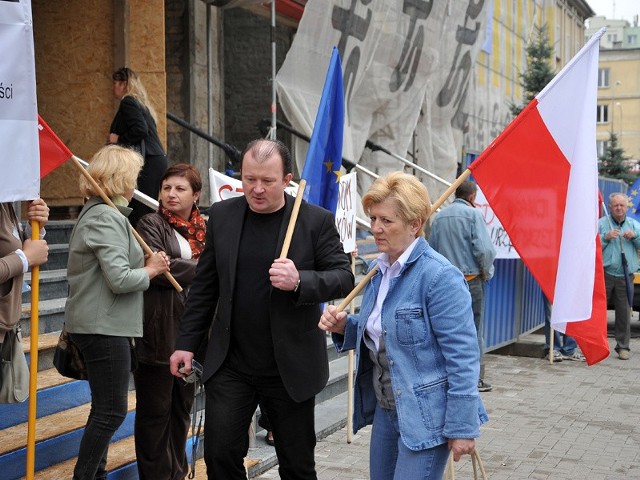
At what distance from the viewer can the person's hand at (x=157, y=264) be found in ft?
17.1

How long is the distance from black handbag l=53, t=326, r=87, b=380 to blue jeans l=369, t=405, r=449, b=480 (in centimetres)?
176

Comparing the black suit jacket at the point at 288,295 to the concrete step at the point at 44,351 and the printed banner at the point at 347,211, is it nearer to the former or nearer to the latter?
the concrete step at the point at 44,351

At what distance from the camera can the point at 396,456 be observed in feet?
13.5

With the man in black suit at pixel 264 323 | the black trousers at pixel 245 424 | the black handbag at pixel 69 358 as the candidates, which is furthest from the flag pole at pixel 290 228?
the black handbag at pixel 69 358

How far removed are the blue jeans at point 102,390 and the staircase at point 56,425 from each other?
0.60 m

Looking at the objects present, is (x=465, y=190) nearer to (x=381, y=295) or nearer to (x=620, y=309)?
(x=620, y=309)

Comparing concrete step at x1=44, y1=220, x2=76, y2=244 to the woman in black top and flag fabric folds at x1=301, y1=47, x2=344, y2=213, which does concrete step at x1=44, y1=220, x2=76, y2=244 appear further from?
flag fabric folds at x1=301, y1=47, x2=344, y2=213

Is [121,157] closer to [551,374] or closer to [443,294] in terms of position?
[443,294]

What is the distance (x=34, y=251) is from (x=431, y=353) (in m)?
Answer: 1.97

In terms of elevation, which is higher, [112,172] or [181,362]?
[112,172]

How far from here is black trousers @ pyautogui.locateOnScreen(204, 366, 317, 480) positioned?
444 centimetres

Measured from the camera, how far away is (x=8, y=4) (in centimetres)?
448

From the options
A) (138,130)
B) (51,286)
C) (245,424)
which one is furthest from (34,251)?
(138,130)

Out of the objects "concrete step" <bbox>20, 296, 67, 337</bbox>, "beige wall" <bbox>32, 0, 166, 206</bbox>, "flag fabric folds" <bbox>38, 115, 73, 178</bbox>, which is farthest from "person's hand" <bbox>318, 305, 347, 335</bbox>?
"beige wall" <bbox>32, 0, 166, 206</bbox>
